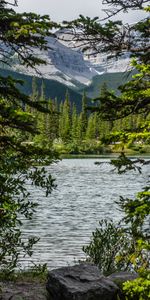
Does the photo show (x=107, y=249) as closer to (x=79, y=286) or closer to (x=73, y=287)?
(x=79, y=286)

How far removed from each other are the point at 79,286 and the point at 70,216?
3033 centimetres

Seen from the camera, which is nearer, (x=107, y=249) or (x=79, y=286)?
(x=79, y=286)

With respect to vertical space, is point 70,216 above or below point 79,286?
below

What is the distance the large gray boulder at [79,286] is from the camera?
12688mm

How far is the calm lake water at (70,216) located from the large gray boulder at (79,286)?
3.19m

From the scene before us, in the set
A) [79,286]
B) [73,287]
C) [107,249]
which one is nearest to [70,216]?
[107,249]

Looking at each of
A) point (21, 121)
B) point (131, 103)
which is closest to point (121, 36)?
point (131, 103)

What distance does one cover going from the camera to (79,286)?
510 inches

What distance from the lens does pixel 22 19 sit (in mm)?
9219

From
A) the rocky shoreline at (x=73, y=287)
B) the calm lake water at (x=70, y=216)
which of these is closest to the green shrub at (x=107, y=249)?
the calm lake water at (x=70, y=216)

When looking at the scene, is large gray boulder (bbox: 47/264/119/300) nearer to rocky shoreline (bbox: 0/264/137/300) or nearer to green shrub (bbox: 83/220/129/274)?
rocky shoreline (bbox: 0/264/137/300)

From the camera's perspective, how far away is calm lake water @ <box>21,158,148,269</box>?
2707cm

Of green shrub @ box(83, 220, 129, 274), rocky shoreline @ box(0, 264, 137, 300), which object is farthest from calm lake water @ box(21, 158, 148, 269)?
rocky shoreline @ box(0, 264, 137, 300)

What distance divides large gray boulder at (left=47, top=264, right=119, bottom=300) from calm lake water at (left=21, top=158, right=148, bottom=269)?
3.19 meters
